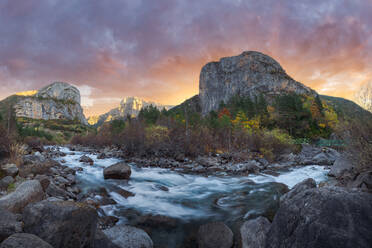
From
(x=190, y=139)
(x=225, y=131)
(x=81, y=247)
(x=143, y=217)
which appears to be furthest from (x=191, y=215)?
(x=225, y=131)

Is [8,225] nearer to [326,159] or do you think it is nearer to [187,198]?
[187,198]

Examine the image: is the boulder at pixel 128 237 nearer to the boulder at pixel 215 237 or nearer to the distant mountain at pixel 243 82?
the boulder at pixel 215 237

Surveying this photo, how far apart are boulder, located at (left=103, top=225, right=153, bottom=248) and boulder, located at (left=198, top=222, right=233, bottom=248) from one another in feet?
5.12

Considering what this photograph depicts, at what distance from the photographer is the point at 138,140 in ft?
77.3

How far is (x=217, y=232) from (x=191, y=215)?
8.95 feet

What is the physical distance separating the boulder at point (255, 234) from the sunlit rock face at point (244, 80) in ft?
382

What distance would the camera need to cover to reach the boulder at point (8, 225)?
12.9 ft

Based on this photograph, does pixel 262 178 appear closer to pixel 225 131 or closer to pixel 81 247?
pixel 81 247

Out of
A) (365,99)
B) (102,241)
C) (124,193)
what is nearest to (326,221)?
(102,241)

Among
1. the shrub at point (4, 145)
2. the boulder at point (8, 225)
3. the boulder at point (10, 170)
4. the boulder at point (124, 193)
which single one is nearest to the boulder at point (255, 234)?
the boulder at point (8, 225)

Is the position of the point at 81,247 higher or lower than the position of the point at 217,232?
higher

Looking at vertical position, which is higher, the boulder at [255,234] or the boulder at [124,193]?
the boulder at [255,234]

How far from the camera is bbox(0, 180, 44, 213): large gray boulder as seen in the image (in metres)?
5.19

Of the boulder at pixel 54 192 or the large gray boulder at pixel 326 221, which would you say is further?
the boulder at pixel 54 192
